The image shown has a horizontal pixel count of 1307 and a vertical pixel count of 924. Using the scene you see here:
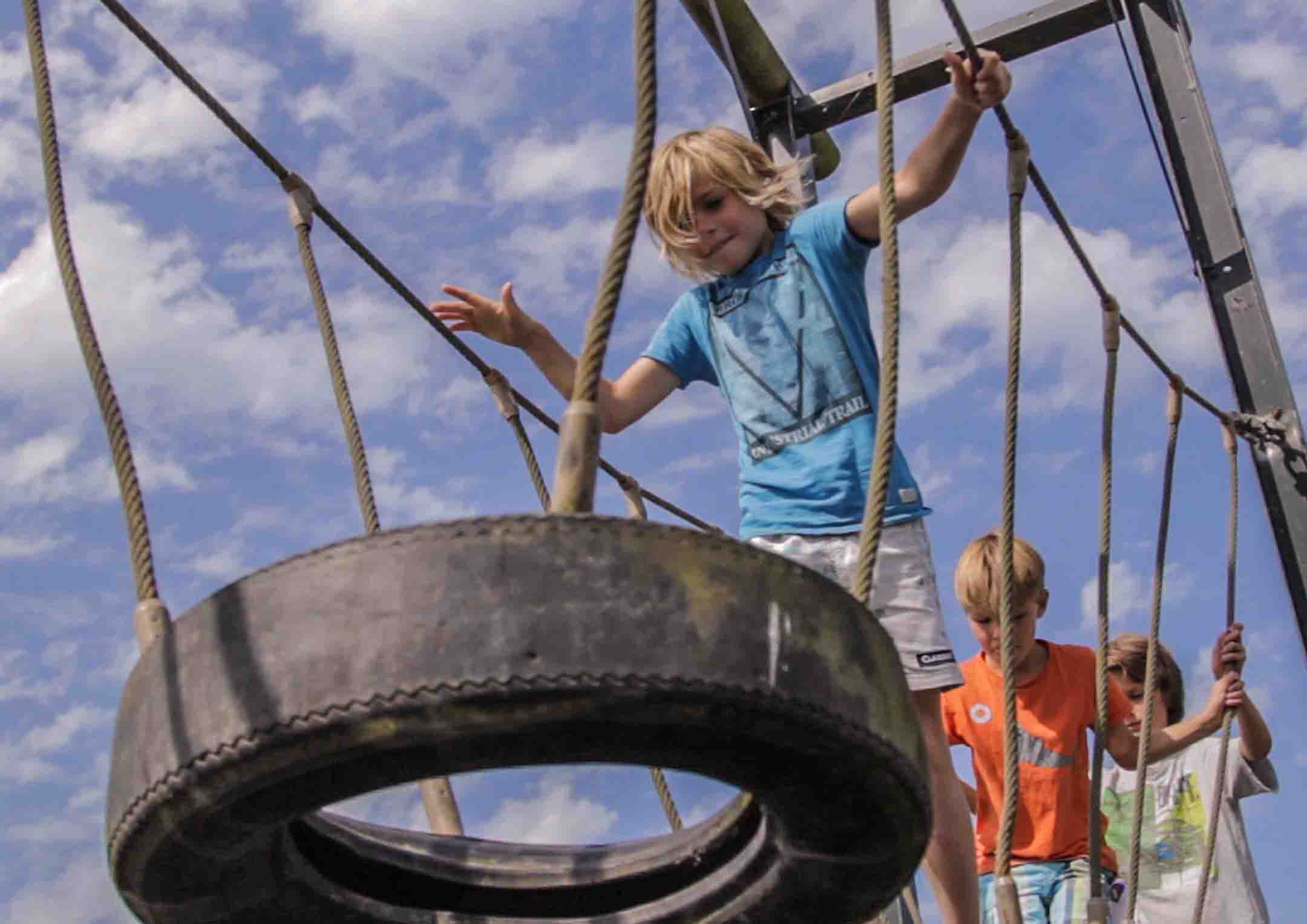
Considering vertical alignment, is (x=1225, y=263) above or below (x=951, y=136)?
above

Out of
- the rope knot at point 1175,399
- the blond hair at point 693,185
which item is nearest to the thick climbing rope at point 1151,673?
the rope knot at point 1175,399

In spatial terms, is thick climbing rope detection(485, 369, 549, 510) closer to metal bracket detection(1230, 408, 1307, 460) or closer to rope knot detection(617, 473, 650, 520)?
rope knot detection(617, 473, 650, 520)

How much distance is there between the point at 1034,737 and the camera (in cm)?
263

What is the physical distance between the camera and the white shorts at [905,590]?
1939 millimetres

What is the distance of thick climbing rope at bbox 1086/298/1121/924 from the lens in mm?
2072

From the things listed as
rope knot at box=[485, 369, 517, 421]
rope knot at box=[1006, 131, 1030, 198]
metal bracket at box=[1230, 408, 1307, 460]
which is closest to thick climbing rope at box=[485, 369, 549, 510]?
rope knot at box=[485, 369, 517, 421]

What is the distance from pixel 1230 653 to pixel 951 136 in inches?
59.5

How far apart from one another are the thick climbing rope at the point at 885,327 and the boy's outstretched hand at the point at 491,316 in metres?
0.81

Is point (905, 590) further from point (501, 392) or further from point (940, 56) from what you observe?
point (940, 56)

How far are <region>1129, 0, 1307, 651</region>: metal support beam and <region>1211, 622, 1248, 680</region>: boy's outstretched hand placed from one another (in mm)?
227

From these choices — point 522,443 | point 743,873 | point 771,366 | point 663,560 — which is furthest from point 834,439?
point 663,560

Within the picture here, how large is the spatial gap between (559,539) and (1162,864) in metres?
2.44

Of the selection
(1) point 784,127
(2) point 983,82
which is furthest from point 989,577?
(1) point 784,127

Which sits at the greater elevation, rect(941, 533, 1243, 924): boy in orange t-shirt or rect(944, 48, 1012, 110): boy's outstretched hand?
rect(944, 48, 1012, 110): boy's outstretched hand
